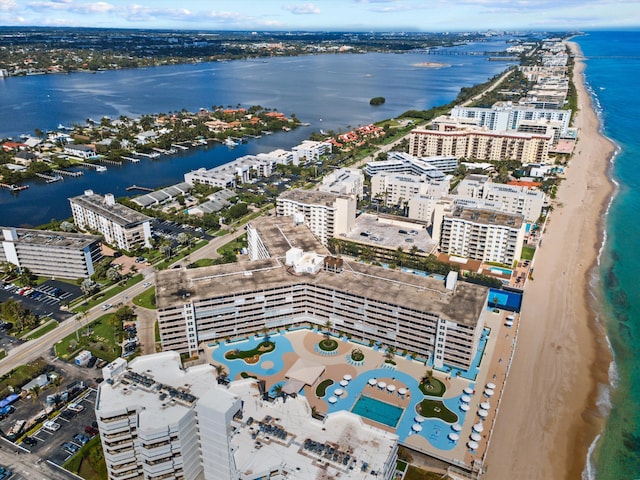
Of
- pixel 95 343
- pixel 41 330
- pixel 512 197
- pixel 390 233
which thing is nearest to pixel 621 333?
pixel 512 197

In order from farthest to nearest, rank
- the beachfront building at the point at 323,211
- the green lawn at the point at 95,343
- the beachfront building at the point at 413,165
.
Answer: the beachfront building at the point at 413,165
the beachfront building at the point at 323,211
the green lawn at the point at 95,343

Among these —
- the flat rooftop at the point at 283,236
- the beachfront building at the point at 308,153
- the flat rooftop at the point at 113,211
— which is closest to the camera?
the flat rooftop at the point at 283,236

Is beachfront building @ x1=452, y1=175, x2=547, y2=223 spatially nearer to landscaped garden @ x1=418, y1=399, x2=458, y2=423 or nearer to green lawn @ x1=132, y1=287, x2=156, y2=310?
landscaped garden @ x1=418, y1=399, x2=458, y2=423

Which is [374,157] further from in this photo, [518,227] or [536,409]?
[536,409]

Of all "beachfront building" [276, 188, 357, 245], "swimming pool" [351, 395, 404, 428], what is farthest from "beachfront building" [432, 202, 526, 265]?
"swimming pool" [351, 395, 404, 428]

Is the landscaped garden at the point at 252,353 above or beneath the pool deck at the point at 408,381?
above

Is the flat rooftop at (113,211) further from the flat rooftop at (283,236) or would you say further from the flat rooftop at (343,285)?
the flat rooftop at (343,285)

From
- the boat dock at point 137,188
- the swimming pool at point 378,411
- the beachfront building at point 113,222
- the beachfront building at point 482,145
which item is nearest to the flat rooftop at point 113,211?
the beachfront building at point 113,222
